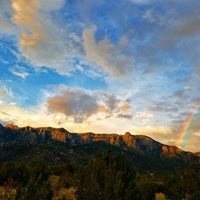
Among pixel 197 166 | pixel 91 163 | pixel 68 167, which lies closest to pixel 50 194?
pixel 91 163

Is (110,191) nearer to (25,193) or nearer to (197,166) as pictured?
(25,193)

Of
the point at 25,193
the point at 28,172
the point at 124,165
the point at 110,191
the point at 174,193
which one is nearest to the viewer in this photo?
the point at 25,193

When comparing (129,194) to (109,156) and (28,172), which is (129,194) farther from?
(28,172)

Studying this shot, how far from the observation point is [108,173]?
71.1ft

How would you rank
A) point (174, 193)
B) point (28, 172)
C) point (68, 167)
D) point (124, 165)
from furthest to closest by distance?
point (68, 167)
point (28, 172)
point (174, 193)
point (124, 165)

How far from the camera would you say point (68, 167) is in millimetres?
50875

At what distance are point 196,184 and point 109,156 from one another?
13.5 m

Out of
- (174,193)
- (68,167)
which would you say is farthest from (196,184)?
(68,167)

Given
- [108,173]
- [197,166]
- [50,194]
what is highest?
[197,166]

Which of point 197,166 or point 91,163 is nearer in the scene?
point 91,163

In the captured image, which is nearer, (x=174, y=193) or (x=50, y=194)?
(x=50, y=194)

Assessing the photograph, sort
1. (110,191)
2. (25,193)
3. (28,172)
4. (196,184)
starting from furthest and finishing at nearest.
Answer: (28,172) < (196,184) < (110,191) < (25,193)

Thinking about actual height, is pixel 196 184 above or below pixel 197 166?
below

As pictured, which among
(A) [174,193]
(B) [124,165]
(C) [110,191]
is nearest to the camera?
(C) [110,191]
